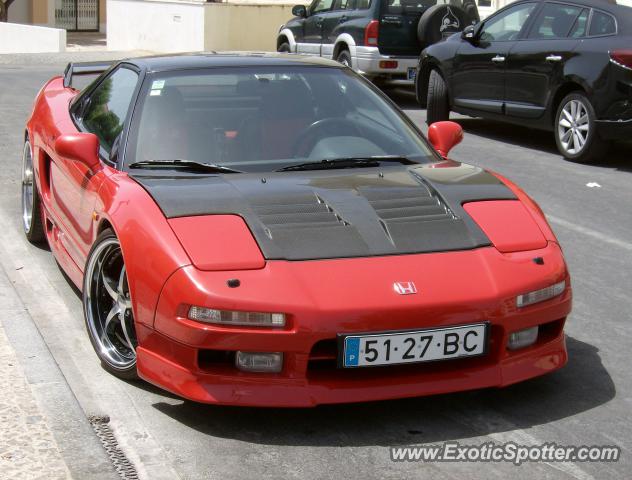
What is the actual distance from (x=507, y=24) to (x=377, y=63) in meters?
3.53

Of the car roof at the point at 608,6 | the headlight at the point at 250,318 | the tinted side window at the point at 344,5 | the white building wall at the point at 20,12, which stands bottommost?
the white building wall at the point at 20,12

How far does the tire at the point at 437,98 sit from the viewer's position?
13.3m

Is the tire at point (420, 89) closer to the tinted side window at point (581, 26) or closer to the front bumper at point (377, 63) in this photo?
the front bumper at point (377, 63)

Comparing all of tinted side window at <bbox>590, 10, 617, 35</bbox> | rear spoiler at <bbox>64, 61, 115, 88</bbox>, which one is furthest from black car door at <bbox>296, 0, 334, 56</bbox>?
rear spoiler at <bbox>64, 61, 115, 88</bbox>

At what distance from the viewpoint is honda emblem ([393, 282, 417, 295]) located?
4.32m

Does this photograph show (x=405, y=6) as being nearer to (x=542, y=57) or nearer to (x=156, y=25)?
(x=542, y=57)

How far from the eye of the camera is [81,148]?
213 inches

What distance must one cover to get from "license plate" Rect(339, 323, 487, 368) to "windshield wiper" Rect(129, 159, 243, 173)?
1379 mm

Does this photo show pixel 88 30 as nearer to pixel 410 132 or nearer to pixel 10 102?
pixel 10 102

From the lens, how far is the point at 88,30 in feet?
135

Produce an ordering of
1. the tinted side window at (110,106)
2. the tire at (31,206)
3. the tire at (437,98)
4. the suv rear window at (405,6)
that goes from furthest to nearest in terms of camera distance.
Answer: the suv rear window at (405,6) < the tire at (437,98) < the tire at (31,206) < the tinted side window at (110,106)

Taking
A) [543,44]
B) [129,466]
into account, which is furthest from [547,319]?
[543,44]

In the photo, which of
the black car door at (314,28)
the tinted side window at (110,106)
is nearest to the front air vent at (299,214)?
the tinted side window at (110,106)

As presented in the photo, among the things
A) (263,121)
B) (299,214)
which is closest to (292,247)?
(299,214)
